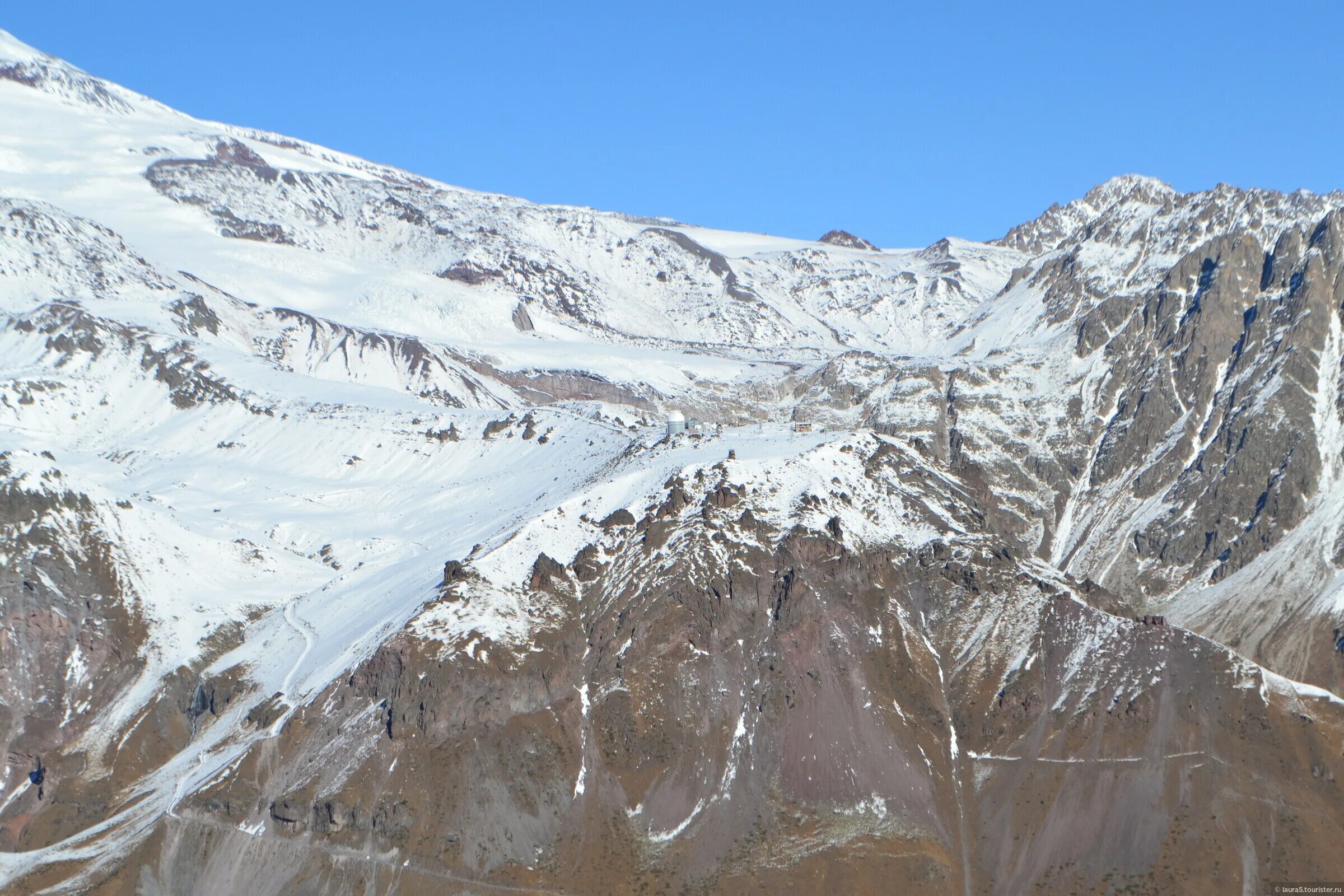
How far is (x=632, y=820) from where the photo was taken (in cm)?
19475

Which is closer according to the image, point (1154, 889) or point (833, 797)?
point (1154, 889)

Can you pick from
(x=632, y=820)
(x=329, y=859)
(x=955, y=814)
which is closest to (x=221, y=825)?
(x=329, y=859)

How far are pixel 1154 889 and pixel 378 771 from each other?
9639cm

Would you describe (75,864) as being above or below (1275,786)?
below

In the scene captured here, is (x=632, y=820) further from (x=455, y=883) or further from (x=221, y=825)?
(x=221, y=825)

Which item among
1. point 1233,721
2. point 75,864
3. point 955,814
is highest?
point 1233,721

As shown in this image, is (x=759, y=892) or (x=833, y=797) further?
(x=833, y=797)

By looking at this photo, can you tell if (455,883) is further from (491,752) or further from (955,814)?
(955,814)

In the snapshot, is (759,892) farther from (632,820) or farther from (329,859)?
(329,859)

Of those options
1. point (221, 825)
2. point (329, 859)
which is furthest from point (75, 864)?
point (329, 859)

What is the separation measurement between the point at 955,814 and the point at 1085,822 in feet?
53.1

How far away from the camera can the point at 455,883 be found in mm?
186625

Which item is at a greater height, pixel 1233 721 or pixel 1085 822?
pixel 1233 721

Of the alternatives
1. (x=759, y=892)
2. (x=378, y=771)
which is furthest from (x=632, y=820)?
(x=378, y=771)
